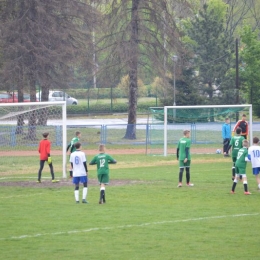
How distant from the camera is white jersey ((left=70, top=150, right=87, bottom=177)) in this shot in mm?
18625

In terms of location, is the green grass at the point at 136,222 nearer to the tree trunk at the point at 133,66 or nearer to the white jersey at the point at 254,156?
the white jersey at the point at 254,156

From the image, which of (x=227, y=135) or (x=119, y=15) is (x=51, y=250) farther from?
(x=119, y=15)

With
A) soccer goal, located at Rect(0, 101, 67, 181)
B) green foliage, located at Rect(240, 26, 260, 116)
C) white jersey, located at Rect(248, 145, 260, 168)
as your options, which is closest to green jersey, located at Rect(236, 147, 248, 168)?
white jersey, located at Rect(248, 145, 260, 168)

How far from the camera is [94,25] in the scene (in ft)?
155

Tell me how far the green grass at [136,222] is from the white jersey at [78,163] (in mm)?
931

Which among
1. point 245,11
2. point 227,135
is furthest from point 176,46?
point 245,11

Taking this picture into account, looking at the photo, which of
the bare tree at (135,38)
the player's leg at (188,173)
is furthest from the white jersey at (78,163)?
the bare tree at (135,38)

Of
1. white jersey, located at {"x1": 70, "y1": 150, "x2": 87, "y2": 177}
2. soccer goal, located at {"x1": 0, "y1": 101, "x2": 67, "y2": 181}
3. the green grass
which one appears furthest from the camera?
soccer goal, located at {"x1": 0, "y1": 101, "x2": 67, "y2": 181}

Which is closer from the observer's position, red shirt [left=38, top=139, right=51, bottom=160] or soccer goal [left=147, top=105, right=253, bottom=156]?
red shirt [left=38, top=139, right=51, bottom=160]

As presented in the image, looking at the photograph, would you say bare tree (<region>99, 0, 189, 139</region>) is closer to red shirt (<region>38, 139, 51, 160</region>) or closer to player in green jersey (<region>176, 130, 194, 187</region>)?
red shirt (<region>38, 139, 51, 160</region>)

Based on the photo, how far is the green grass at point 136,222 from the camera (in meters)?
12.6

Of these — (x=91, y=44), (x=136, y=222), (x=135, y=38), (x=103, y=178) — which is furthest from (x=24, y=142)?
(x=136, y=222)

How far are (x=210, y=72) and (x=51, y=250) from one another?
169 ft

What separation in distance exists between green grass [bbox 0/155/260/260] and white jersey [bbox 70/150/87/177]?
931mm
